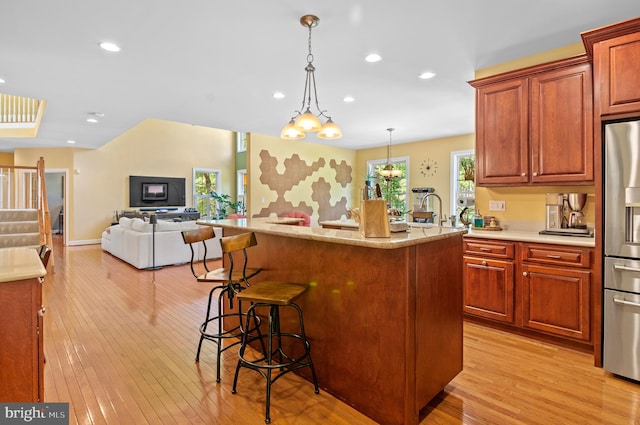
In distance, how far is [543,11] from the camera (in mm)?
2609

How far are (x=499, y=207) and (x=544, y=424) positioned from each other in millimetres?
2322

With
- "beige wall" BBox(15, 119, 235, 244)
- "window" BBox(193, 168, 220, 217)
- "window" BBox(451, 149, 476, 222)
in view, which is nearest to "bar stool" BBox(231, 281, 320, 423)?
"window" BBox(451, 149, 476, 222)

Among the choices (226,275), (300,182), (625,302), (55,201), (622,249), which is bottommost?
(625,302)

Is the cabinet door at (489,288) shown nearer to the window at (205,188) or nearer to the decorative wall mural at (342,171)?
the decorative wall mural at (342,171)

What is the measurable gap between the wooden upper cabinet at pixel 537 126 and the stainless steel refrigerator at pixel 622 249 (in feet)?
1.95

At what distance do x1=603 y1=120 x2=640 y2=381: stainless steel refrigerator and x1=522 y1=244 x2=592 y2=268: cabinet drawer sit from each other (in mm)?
256

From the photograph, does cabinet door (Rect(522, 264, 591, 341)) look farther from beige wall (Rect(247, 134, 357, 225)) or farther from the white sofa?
beige wall (Rect(247, 134, 357, 225))

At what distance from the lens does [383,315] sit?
1.86 m

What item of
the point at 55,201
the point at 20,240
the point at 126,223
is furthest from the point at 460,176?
the point at 55,201

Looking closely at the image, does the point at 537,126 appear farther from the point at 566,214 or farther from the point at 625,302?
the point at 625,302

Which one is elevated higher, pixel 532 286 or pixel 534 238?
pixel 534 238

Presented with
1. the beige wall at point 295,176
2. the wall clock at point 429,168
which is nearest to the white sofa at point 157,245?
the beige wall at point 295,176

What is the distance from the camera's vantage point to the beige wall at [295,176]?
7.76m

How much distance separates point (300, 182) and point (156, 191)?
4.83 meters
